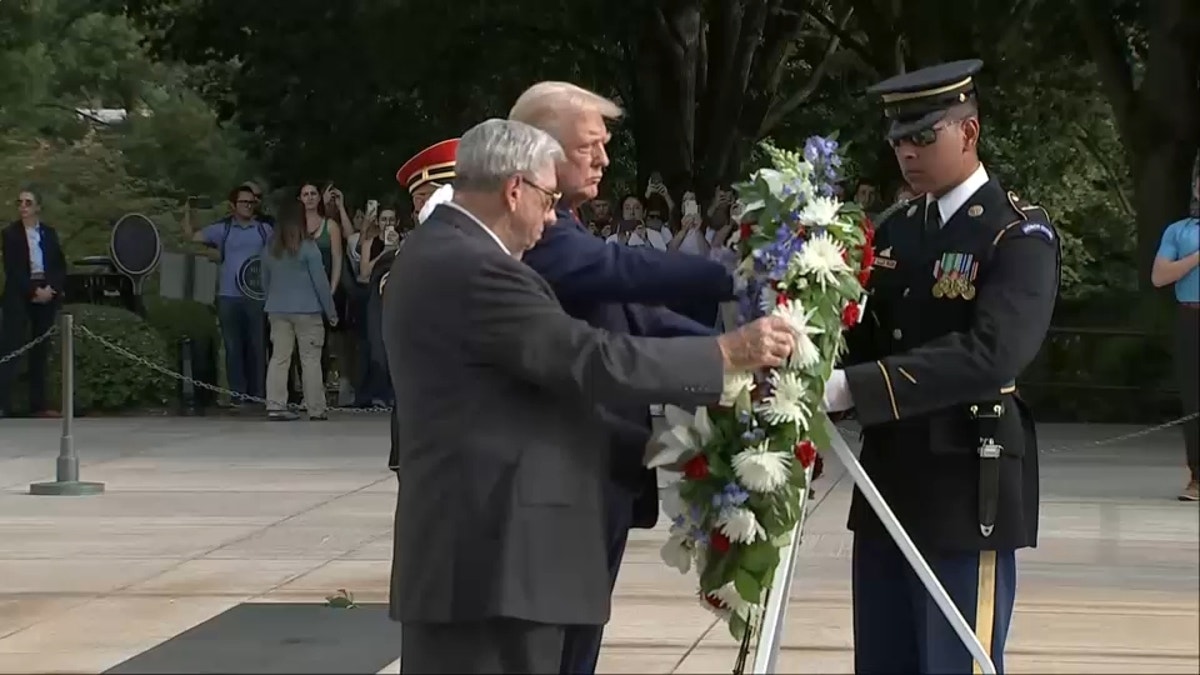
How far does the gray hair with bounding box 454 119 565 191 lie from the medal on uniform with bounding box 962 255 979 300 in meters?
0.99

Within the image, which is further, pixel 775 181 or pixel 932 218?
pixel 932 218

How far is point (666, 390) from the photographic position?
13.9ft

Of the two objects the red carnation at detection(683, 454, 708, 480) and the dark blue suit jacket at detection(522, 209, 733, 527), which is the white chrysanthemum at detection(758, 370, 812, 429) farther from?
the dark blue suit jacket at detection(522, 209, 733, 527)

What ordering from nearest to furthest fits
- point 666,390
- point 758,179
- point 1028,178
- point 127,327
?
point 666,390
point 758,179
point 127,327
point 1028,178

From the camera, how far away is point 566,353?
4.20 metres

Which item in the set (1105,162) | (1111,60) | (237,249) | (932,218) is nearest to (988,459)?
(932,218)

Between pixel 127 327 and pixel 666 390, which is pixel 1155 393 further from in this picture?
pixel 666 390

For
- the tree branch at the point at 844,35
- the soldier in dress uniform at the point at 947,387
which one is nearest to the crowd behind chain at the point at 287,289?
the tree branch at the point at 844,35

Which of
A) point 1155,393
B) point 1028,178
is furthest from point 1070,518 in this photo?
point 1028,178

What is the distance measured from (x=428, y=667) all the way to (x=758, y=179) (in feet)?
4.29

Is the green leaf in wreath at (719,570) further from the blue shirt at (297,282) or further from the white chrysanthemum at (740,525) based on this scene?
the blue shirt at (297,282)

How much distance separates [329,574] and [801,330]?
5.52m

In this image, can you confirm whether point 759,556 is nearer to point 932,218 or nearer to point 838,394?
point 838,394

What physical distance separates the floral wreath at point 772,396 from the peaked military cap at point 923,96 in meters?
0.21
